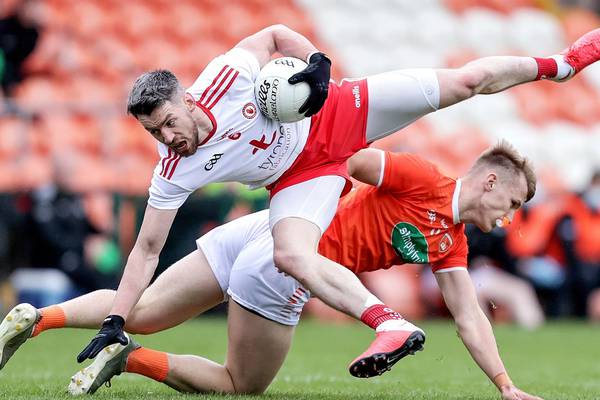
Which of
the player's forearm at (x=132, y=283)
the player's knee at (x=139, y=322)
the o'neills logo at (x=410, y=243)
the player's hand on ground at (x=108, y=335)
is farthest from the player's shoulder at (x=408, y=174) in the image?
the player's hand on ground at (x=108, y=335)

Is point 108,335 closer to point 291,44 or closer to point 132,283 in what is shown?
point 132,283

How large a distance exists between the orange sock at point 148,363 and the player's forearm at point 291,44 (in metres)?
1.72

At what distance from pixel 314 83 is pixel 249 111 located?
37 cm

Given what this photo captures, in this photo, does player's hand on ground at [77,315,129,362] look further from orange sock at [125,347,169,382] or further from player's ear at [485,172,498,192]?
player's ear at [485,172,498,192]

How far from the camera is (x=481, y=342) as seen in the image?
6.02 metres

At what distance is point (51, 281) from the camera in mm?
11602

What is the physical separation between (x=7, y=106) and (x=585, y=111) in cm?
919

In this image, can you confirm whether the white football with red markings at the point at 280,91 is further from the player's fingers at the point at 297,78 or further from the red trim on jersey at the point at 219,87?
the red trim on jersey at the point at 219,87

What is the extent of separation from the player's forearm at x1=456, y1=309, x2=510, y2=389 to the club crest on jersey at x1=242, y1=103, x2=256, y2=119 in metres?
1.50

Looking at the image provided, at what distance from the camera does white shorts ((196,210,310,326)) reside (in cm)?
615

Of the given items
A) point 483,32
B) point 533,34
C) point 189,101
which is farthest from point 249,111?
point 533,34

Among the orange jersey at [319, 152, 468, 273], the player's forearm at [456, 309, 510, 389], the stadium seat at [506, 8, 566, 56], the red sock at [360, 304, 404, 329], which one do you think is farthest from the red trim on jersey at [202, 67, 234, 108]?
the stadium seat at [506, 8, 566, 56]

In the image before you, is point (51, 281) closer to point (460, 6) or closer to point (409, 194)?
point (409, 194)

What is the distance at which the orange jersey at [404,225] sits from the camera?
6191mm
